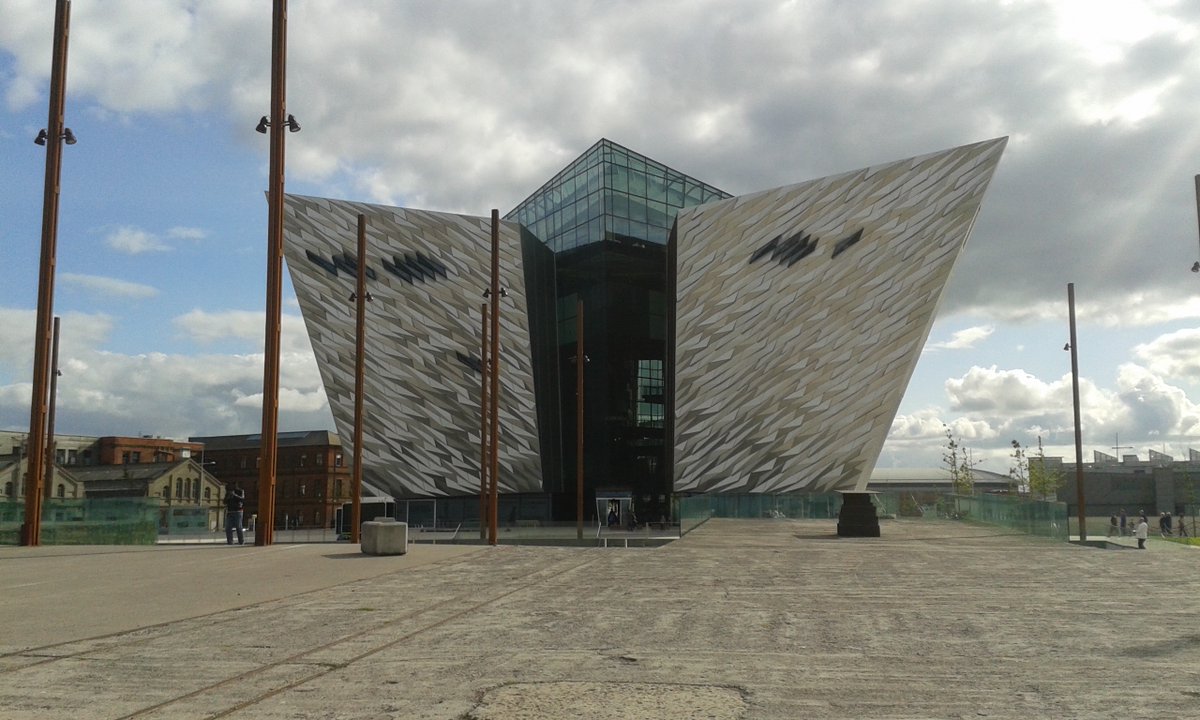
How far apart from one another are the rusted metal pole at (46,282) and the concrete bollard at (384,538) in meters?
7.50

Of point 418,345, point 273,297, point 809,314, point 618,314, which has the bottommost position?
point 273,297

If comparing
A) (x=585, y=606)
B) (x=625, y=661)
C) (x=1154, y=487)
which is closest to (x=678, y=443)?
(x=585, y=606)

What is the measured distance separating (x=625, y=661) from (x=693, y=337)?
3690 centimetres

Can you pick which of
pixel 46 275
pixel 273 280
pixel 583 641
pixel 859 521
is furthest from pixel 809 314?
pixel 583 641

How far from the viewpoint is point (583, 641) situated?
8258mm

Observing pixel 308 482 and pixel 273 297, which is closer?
pixel 273 297

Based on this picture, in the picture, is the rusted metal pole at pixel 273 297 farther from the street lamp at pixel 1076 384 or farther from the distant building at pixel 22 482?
the distant building at pixel 22 482

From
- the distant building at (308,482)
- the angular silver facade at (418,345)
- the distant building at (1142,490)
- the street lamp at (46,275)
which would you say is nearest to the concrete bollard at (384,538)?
the street lamp at (46,275)

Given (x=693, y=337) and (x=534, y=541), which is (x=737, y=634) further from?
(x=693, y=337)

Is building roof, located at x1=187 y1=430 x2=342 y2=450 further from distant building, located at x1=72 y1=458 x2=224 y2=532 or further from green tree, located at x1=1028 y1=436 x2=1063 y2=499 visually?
green tree, located at x1=1028 y1=436 x2=1063 y2=499

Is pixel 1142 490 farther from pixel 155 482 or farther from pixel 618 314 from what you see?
pixel 155 482

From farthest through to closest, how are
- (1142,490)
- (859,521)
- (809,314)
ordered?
(1142,490) < (809,314) < (859,521)

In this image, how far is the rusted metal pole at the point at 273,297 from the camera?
19.2 metres

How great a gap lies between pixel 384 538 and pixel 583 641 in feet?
32.3
